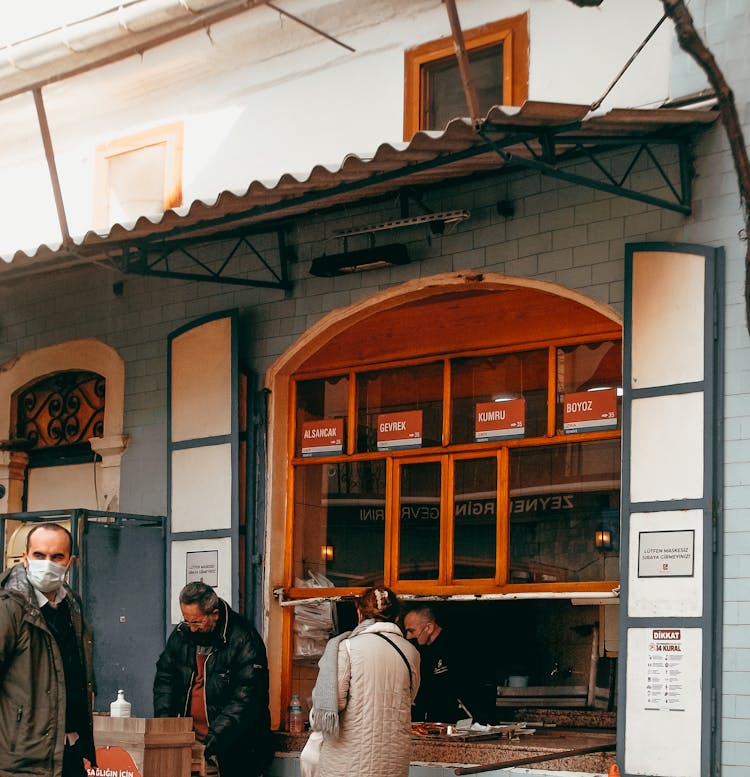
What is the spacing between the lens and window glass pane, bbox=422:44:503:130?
10.8 metres

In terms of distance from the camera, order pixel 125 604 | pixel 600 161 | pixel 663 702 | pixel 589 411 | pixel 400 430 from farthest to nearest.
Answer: pixel 125 604
pixel 400 430
pixel 589 411
pixel 600 161
pixel 663 702

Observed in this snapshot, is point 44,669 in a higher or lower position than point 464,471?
lower

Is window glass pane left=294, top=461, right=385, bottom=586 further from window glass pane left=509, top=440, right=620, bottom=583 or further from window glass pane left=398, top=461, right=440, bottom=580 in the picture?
window glass pane left=509, top=440, right=620, bottom=583

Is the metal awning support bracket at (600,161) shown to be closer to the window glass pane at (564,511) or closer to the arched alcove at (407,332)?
the arched alcove at (407,332)

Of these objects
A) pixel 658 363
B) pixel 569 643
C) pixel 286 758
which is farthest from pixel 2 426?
pixel 658 363

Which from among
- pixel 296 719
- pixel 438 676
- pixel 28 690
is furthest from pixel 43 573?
pixel 438 676

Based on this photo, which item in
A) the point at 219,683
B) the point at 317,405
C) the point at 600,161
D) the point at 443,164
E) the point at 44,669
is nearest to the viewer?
the point at 44,669

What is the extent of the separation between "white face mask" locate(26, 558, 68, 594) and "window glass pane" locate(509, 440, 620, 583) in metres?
4.12

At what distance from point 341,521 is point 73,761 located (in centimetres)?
448

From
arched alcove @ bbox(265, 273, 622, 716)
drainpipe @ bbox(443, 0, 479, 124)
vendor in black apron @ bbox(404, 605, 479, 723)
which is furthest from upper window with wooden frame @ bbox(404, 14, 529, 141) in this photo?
vendor in black apron @ bbox(404, 605, 479, 723)

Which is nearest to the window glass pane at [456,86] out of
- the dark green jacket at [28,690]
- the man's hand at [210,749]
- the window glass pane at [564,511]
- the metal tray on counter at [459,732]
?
the window glass pane at [564,511]

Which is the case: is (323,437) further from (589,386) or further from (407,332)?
(589,386)

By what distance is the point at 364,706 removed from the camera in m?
8.39

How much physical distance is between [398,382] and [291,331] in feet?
3.07
